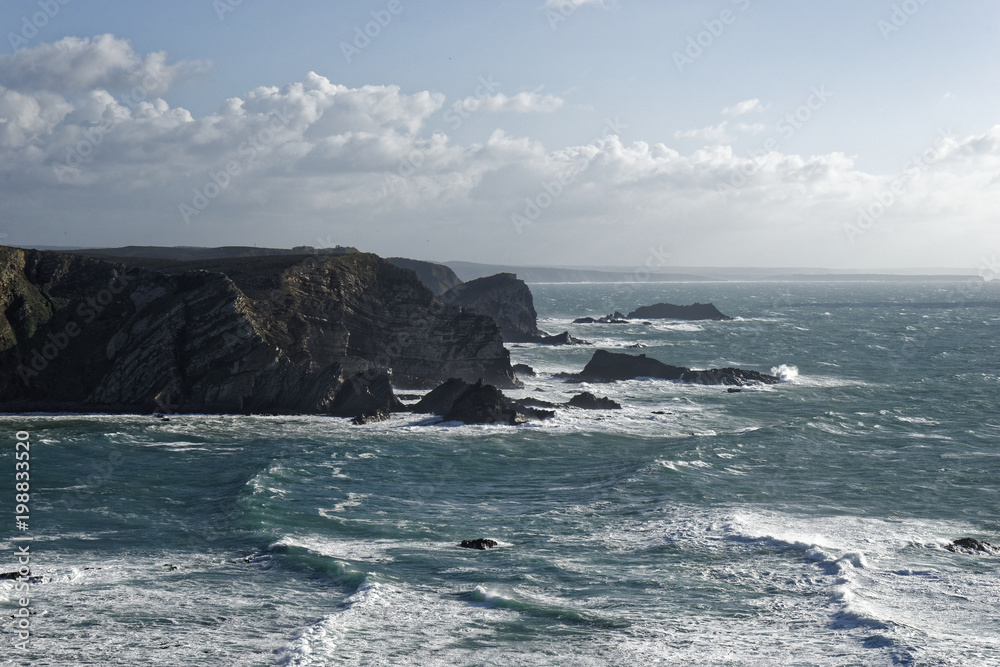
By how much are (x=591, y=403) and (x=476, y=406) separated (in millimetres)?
10134

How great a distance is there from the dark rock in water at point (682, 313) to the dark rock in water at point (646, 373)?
88080 mm

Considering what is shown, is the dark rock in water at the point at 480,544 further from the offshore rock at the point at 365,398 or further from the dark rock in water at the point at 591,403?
the dark rock in water at the point at 591,403

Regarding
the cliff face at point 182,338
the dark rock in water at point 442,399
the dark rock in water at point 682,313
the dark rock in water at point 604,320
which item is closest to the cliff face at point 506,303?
the dark rock in water at point 604,320

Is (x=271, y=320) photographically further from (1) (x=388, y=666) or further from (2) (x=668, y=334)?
(2) (x=668, y=334)

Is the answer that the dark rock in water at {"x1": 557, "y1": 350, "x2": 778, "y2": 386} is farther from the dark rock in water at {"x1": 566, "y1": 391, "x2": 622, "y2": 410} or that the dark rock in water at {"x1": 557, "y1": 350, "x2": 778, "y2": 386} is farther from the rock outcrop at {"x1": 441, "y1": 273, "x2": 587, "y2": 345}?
the rock outcrop at {"x1": 441, "y1": 273, "x2": 587, "y2": 345}

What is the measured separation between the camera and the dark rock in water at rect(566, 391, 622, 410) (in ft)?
195

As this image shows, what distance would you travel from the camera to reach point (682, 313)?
169375mm

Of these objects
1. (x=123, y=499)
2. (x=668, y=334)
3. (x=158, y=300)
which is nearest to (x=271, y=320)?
(x=158, y=300)

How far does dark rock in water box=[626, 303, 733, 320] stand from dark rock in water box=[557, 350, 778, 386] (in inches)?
3468

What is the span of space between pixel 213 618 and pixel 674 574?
14010mm

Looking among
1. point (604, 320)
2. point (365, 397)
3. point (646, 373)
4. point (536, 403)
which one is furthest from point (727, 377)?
point (604, 320)

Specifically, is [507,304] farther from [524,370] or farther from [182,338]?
[182,338]

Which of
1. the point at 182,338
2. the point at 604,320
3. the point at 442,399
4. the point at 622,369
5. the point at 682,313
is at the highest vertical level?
the point at 182,338

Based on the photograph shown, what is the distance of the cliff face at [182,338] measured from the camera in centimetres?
5369
